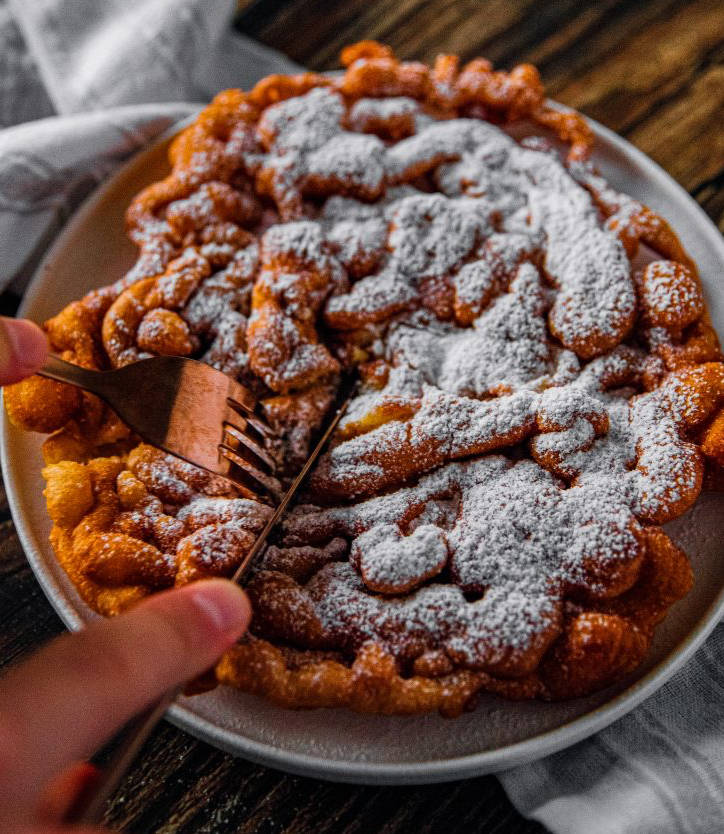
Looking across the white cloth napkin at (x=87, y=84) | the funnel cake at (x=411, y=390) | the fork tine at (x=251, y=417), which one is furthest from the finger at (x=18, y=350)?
the white cloth napkin at (x=87, y=84)

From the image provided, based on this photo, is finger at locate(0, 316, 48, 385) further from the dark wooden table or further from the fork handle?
the dark wooden table

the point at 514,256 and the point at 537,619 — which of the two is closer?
the point at 537,619

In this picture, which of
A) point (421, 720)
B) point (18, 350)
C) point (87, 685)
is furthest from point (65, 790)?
point (18, 350)

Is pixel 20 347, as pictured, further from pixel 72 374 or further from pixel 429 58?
pixel 429 58

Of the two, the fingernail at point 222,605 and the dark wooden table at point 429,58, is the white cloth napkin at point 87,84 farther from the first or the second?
the fingernail at point 222,605

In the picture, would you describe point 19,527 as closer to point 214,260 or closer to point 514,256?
point 214,260

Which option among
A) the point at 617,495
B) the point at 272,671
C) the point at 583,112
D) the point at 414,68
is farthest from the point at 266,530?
the point at 583,112

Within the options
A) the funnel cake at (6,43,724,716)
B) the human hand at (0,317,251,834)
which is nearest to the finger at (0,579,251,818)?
the human hand at (0,317,251,834)
